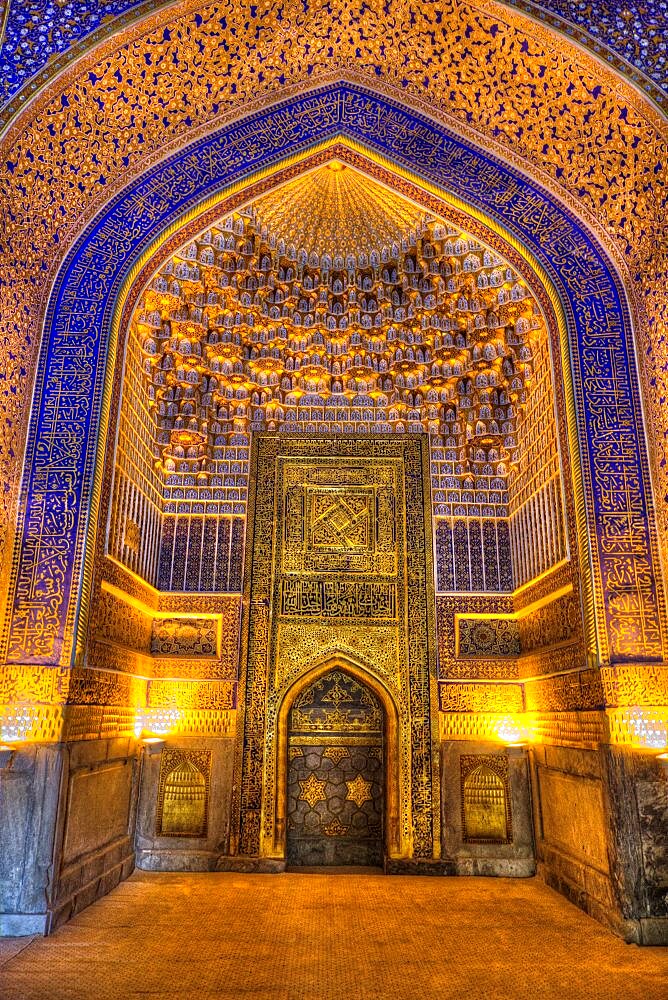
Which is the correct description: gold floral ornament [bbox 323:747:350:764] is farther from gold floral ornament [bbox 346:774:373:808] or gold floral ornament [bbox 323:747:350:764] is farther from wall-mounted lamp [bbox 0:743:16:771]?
wall-mounted lamp [bbox 0:743:16:771]

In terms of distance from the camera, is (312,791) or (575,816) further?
(312,791)

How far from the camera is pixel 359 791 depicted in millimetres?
8031

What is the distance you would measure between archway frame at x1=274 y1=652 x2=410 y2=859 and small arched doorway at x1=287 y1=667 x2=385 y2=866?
12 cm

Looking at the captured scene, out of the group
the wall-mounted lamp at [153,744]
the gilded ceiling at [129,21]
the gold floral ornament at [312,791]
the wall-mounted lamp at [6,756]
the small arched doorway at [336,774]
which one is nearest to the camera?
the wall-mounted lamp at [6,756]

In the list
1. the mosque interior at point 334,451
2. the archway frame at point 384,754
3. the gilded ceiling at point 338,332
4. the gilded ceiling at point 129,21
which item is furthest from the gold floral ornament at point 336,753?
the gilded ceiling at point 129,21

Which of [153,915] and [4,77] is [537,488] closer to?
[153,915]

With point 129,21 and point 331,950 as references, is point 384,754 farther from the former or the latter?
point 129,21

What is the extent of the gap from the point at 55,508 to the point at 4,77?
11.6 feet

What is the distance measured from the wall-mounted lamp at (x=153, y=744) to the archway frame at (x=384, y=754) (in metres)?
1.27

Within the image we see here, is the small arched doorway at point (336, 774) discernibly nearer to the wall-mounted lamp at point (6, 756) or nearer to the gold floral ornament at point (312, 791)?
the gold floral ornament at point (312, 791)

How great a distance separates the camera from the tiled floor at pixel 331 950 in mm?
4125

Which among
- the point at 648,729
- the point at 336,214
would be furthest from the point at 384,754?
the point at 336,214

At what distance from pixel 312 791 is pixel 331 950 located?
10.7 ft

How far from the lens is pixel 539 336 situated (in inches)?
287
